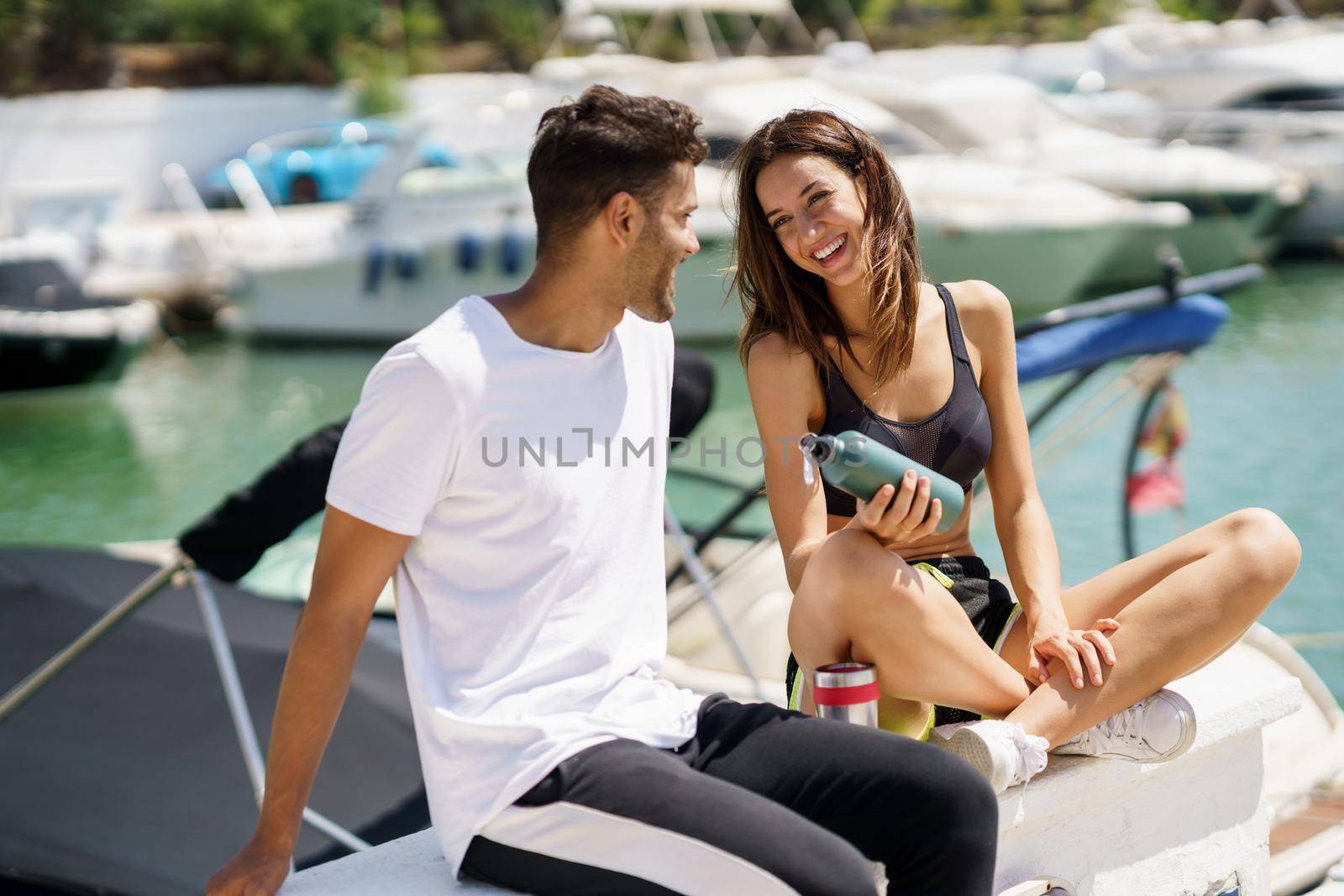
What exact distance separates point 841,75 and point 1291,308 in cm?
562

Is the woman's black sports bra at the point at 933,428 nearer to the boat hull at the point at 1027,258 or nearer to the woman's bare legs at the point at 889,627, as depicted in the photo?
the woman's bare legs at the point at 889,627

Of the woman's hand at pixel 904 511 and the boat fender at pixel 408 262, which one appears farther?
the boat fender at pixel 408 262

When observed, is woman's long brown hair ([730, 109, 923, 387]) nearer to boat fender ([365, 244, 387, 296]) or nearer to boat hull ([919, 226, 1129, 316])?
boat hull ([919, 226, 1129, 316])

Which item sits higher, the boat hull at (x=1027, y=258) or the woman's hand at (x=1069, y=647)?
the woman's hand at (x=1069, y=647)

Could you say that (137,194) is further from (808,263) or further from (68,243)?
(808,263)

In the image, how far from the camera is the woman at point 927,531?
7.32 ft

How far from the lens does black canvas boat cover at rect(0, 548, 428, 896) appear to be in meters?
3.45

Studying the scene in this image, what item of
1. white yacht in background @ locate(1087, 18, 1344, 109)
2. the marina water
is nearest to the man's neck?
the marina water

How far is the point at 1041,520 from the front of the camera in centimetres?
261

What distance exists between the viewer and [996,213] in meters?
13.8

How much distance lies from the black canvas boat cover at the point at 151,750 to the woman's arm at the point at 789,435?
171 centimetres

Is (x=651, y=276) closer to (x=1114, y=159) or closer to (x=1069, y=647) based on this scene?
(x=1069, y=647)

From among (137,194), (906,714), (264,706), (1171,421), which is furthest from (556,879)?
(137,194)

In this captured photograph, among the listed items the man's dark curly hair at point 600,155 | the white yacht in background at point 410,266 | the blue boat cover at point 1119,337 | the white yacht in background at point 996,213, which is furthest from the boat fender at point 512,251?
the man's dark curly hair at point 600,155
